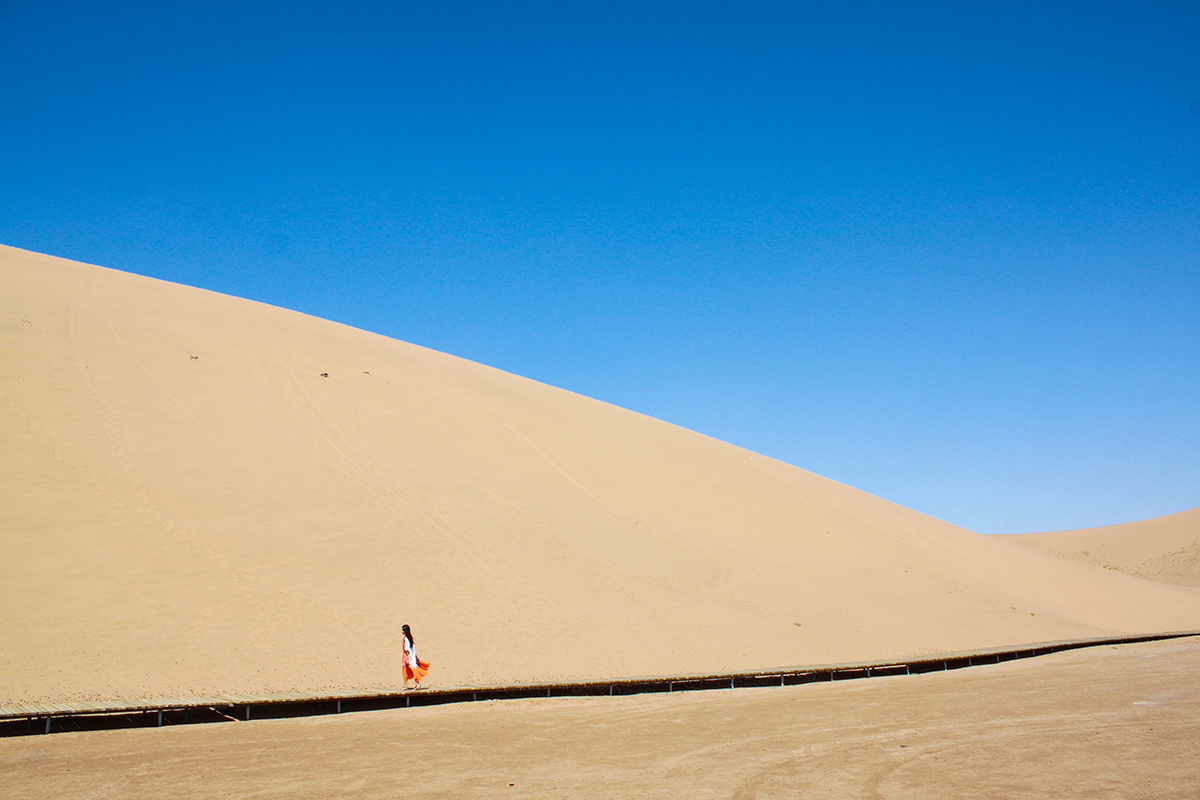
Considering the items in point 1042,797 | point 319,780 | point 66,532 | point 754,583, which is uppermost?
point 66,532

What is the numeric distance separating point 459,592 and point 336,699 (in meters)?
5.13

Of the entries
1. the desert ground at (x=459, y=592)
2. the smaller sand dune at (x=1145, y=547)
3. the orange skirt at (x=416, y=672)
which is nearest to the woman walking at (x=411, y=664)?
the orange skirt at (x=416, y=672)

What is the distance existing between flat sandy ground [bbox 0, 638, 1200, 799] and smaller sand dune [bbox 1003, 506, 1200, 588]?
37.8 meters

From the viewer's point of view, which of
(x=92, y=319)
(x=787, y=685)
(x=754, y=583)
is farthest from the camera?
(x=92, y=319)

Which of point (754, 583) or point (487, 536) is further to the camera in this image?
point (754, 583)

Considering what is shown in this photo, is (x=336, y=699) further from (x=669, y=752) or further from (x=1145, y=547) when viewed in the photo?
(x=1145, y=547)

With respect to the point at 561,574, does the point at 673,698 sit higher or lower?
lower

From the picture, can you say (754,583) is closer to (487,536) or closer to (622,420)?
(487,536)

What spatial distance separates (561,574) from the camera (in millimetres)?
15953

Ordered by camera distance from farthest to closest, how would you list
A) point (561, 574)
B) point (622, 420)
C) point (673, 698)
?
point (622, 420), point (561, 574), point (673, 698)

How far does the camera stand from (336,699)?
29.9 feet

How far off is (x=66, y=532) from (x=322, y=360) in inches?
430

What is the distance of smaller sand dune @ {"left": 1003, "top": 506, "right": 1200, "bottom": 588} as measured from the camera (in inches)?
1732

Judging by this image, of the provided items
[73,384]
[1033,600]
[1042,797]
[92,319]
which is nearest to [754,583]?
[1033,600]
